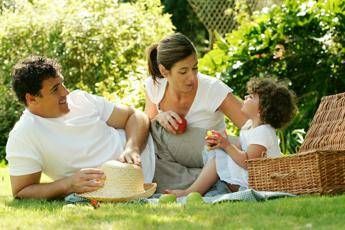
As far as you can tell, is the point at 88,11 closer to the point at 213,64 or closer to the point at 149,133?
the point at 213,64

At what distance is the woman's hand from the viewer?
576 centimetres

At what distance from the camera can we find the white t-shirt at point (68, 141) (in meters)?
5.20

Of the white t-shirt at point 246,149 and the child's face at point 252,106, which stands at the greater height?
the child's face at point 252,106

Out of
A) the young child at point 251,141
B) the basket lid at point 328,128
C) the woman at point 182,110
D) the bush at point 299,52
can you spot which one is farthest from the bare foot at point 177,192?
the bush at point 299,52

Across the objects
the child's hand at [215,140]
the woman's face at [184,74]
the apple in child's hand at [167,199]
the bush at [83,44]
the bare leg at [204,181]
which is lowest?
the bush at [83,44]

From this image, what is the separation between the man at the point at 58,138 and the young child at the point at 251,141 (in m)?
0.45

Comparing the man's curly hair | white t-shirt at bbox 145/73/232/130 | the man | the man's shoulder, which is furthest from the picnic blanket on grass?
white t-shirt at bbox 145/73/232/130

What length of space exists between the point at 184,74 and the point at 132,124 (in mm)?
465

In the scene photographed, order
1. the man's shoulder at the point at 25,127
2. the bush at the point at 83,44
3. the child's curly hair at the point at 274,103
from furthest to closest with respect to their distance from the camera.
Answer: the bush at the point at 83,44 → the child's curly hair at the point at 274,103 → the man's shoulder at the point at 25,127

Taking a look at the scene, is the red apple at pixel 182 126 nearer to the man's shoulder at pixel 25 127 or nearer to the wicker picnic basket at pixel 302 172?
the wicker picnic basket at pixel 302 172

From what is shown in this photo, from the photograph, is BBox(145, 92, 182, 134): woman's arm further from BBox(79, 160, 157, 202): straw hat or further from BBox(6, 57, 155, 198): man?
BBox(79, 160, 157, 202): straw hat

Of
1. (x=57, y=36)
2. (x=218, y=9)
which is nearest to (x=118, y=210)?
(x=57, y=36)

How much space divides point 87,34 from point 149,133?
4650mm

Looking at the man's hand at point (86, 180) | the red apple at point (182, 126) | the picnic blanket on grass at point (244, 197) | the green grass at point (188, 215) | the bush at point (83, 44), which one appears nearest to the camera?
the green grass at point (188, 215)
